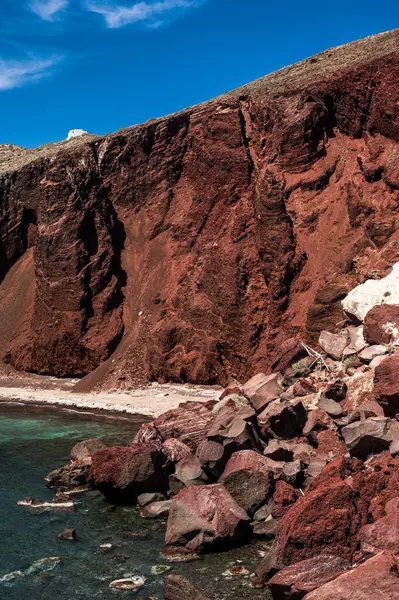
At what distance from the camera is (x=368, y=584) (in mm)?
9523

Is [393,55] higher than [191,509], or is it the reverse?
[393,55]

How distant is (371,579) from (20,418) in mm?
27823

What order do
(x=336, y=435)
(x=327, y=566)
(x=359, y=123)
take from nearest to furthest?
1. (x=327, y=566)
2. (x=336, y=435)
3. (x=359, y=123)

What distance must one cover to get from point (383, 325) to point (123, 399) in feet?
58.4

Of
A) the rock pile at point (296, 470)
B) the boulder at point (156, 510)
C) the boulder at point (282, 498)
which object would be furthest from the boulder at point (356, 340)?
the boulder at point (156, 510)

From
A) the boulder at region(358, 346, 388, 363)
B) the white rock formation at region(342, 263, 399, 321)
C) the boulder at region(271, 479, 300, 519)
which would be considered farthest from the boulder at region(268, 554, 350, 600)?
the white rock formation at region(342, 263, 399, 321)

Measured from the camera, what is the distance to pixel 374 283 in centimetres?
2727

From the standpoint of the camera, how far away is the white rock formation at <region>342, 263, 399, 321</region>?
26.3m

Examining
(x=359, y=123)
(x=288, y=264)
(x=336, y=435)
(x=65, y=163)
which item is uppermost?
(x=65, y=163)

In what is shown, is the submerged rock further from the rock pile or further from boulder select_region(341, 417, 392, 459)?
boulder select_region(341, 417, 392, 459)

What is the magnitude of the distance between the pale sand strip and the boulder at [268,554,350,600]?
2009 cm

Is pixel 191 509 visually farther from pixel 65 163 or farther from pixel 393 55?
pixel 65 163

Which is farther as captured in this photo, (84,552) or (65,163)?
(65,163)

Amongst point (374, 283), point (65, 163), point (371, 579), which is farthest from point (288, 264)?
point (371, 579)
